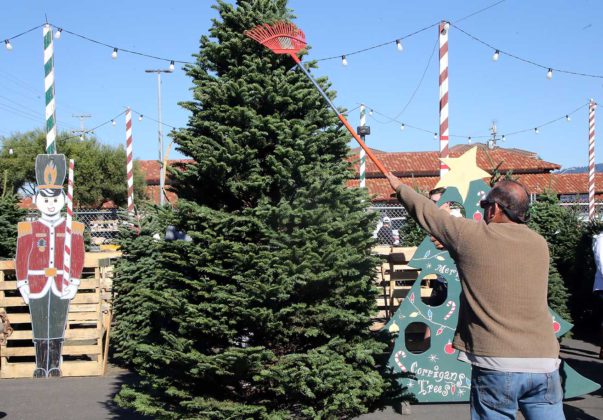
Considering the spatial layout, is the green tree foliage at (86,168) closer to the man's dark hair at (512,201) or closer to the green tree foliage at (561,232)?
the green tree foliage at (561,232)

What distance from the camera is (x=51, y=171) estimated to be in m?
8.05

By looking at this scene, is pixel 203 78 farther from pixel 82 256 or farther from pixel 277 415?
pixel 82 256

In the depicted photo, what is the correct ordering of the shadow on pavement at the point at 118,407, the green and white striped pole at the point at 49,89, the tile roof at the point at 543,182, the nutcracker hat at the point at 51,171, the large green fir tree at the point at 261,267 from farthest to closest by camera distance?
the tile roof at the point at 543,182
the green and white striped pole at the point at 49,89
the nutcracker hat at the point at 51,171
the shadow on pavement at the point at 118,407
the large green fir tree at the point at 261,267

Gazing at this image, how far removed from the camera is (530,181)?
4656 cm

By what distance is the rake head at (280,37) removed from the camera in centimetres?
412

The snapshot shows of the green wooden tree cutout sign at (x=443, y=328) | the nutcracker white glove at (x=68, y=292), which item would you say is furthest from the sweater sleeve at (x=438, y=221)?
the nutcracker white glove at (x=68, y=292)

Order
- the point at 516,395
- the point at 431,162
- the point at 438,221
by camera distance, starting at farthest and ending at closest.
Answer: the point at 431,162, the point at 438,221, the point at 516,395

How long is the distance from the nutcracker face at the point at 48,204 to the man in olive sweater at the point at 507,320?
19.6ft

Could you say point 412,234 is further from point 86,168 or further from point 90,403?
point 86,168

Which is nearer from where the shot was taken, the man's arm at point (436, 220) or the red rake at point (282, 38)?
the man's arm at point (436, 220)

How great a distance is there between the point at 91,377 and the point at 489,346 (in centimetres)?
601

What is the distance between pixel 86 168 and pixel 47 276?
39.0 metres

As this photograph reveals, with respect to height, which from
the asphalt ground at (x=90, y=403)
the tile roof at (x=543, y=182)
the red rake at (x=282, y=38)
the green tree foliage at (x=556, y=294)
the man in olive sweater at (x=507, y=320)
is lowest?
the asphalt ground at (x=90, y=403)

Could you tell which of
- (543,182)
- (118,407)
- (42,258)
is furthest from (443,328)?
(543,182)
